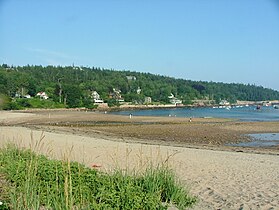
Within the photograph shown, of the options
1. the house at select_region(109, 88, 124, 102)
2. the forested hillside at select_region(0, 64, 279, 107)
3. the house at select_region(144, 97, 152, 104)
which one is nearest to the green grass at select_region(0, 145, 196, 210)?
the forested hillside at select_region(0, 64, 279, 107)

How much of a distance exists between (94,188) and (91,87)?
10472 centimetres

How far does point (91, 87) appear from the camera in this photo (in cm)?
10925

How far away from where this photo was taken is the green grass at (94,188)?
15.3 feet

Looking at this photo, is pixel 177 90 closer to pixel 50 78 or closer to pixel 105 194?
pixel 50 78

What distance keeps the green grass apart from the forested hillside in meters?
48.1

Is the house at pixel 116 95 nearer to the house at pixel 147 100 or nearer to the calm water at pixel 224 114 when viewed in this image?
the house at pixel 147 100

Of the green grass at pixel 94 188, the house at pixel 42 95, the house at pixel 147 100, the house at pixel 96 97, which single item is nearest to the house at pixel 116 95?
the house at pixel 96 97

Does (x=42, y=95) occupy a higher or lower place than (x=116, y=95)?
lower

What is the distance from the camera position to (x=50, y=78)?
113 meters

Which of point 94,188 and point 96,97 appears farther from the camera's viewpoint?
point 96,97

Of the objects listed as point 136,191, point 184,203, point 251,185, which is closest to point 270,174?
point 251,185

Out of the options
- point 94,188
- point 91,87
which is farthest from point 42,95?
point 94,188

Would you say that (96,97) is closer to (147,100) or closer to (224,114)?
(147,100)

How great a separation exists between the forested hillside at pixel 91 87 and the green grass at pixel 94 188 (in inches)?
1893
